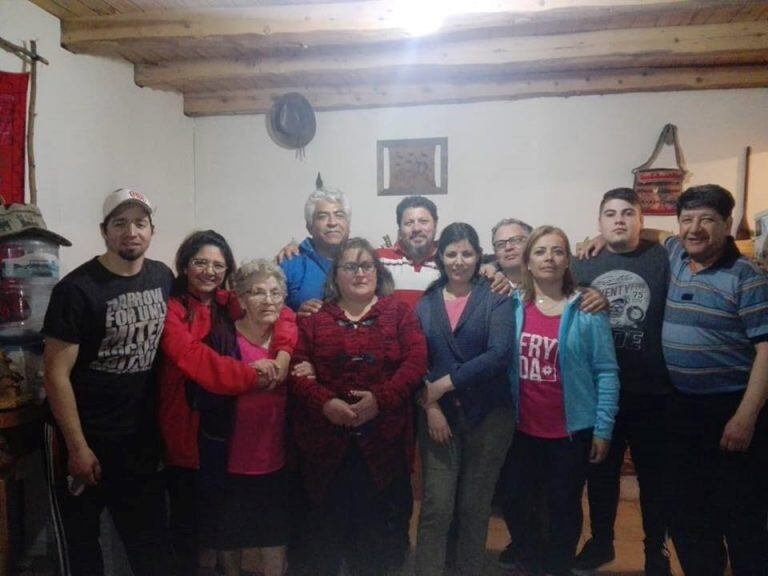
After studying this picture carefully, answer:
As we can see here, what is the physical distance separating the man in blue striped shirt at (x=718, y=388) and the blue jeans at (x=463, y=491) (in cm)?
66

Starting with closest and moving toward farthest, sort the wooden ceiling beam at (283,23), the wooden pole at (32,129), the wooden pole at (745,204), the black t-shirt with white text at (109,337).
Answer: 1. the black t-shirt with white text at (109,337)
2. the wooden pole at (32,129)
3. the wooden ceiling beam at (283,23)
4. the wooden pole at (745,204)

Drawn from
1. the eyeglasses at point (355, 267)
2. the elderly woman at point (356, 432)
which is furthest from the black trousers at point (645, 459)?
the eyeglasses at point (355, 267)

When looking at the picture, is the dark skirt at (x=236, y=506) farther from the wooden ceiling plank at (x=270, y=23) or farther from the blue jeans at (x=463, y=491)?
the wooden ceiling plank at (x=270, y=23)

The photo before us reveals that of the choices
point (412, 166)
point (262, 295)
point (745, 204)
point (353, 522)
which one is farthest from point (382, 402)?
point (745, 204)

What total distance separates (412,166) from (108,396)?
270 centimetres

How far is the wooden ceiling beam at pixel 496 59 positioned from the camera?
9.11 feet

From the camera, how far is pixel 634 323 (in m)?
1.88

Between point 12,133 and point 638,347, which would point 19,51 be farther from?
point 638,347

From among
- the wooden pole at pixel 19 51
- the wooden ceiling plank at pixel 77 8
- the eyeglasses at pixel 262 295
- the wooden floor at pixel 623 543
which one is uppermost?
the wooden ceiling plank at pixel 77 8

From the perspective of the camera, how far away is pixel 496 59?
2.94 metres

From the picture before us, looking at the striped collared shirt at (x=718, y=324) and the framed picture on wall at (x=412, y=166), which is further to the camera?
the framed picture on wall at (x=412, y=166)

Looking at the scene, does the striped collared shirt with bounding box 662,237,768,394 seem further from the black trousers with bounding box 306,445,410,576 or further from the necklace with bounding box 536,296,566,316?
the black trousers with bounding box 306,445,410,576

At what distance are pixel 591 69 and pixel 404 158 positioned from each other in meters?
1.38

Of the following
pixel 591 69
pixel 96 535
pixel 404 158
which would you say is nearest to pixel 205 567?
pixel 96 535
